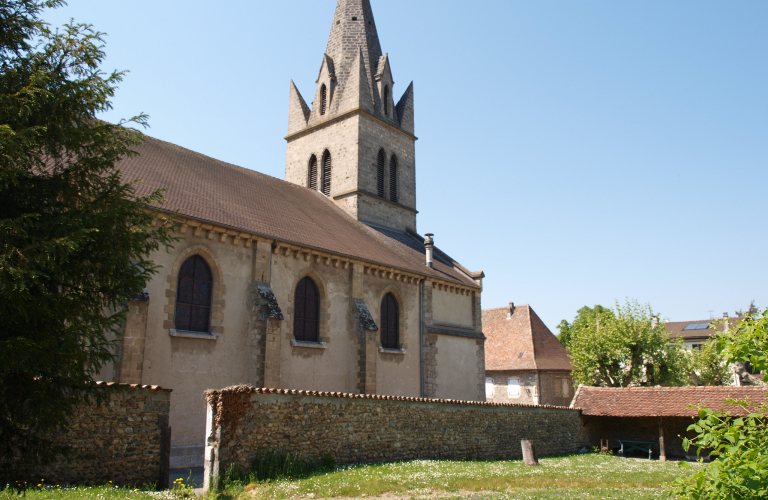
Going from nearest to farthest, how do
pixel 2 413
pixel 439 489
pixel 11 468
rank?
pixel 2 413 < pixel 11 468 < pixel 439 489

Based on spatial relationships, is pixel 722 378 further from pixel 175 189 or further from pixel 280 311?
pixel 175 189

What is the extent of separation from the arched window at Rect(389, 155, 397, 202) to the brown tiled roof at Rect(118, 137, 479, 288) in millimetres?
3057

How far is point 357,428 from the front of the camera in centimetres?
1366

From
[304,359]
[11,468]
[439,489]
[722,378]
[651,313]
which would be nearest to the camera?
[11,468]

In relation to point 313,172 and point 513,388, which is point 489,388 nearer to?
point 513,388

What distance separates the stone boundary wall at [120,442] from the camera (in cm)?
955

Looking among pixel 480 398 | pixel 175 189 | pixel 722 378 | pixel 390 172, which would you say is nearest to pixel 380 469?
pixel 175 189

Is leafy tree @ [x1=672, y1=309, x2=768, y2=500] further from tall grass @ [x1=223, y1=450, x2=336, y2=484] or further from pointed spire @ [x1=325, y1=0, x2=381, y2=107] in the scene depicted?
pointed spire @ [x1=325, y1=0, x2=381, y2=107]

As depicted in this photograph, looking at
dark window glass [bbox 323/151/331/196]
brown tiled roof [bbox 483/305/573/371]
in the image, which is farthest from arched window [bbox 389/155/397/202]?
brown tiled roof [bbox 483/305/573/371]

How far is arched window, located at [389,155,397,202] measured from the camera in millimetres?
29894

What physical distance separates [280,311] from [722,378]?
2819cm

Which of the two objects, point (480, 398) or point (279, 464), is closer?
point (279, 464)

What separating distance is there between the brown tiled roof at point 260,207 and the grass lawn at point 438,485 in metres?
8.00

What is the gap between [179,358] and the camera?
15094 millimetres
